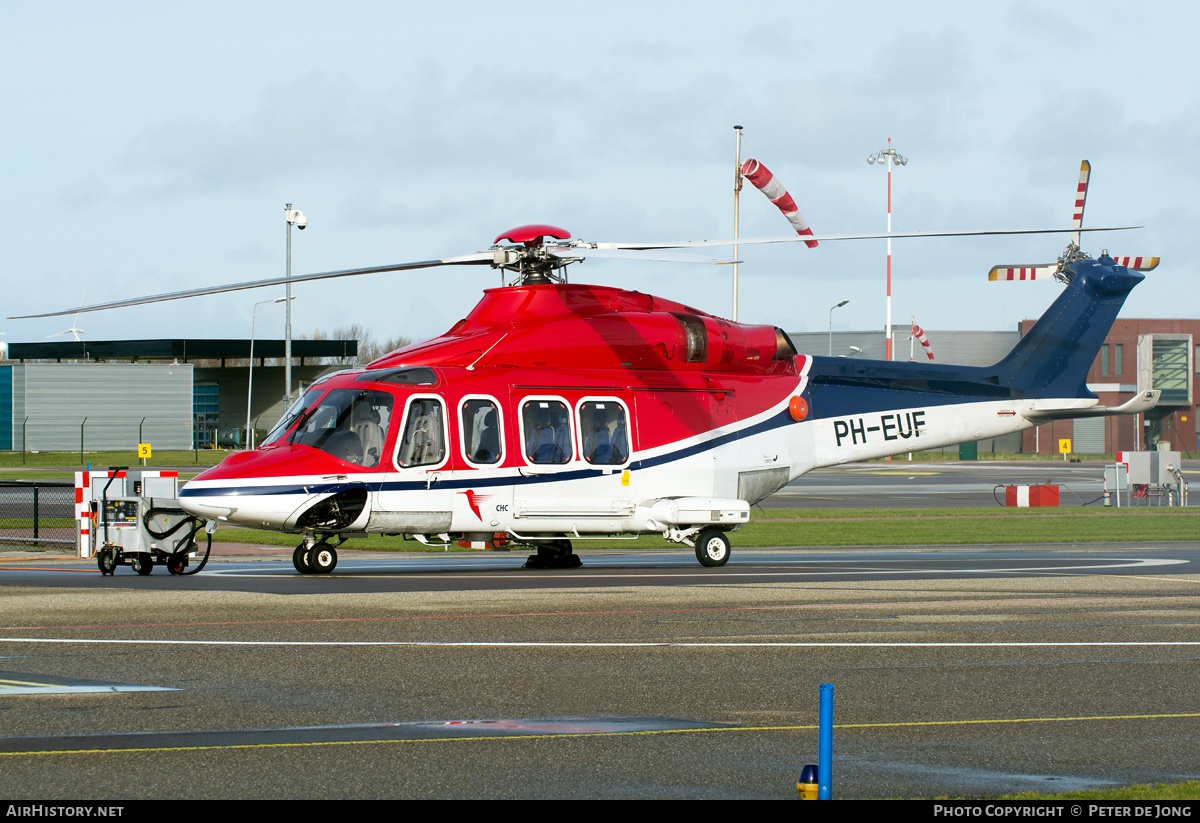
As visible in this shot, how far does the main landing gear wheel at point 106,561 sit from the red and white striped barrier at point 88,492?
0.98 metres

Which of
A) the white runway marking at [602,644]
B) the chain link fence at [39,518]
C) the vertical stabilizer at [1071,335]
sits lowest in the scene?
the white runway marking at [602,644]

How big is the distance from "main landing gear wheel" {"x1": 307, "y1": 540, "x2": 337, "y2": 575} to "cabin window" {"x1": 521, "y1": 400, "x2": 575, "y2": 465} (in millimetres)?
3201

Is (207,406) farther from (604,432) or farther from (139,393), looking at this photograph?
(604,432)

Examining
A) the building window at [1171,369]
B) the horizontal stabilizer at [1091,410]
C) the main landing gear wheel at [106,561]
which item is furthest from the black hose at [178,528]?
the building window at [1171,369]

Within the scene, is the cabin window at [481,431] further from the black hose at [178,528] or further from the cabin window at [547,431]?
the black hose at [178,528]

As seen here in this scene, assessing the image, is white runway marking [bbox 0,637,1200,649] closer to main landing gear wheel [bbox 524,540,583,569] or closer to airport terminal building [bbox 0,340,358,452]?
main landing gear wheel [bbox 524,540,583,569]

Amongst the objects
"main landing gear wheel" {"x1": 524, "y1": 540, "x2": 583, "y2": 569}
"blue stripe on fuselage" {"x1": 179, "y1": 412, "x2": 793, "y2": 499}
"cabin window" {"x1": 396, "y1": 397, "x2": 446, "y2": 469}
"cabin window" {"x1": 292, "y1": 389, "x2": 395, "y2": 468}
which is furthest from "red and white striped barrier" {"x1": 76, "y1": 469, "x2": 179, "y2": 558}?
"main landing gear wheel" {"x1": 524, "y1": 540, "x2": 583, "y2": 569}

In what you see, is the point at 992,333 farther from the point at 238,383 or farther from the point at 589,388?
the point at 589,388

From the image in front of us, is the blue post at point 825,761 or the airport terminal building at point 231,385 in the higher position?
the airport terminal building at point 231,385

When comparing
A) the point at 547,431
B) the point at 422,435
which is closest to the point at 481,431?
the point at 422,435

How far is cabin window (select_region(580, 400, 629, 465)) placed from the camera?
17672 millimetres

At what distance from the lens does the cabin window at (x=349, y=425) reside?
1603cm
